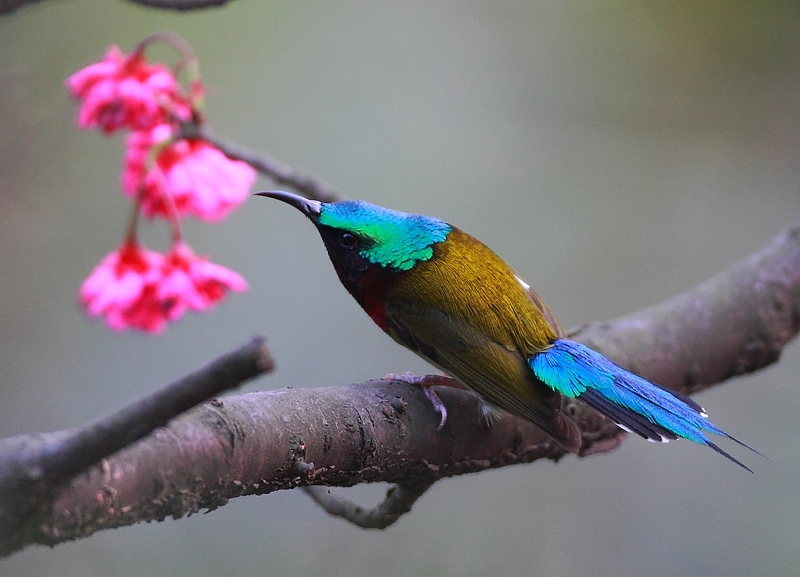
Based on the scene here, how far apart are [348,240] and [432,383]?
353 millimetres

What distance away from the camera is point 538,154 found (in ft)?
13.4

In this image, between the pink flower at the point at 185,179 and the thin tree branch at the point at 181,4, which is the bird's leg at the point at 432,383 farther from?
the thin tree branch at the point at 181,4

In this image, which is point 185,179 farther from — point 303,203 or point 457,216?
point 457,216

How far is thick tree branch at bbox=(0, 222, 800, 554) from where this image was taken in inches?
36.0

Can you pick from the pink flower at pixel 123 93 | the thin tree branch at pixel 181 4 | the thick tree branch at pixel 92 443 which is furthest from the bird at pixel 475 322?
the thick tree branch at pixel 92 443

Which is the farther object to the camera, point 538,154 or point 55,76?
point 538,154

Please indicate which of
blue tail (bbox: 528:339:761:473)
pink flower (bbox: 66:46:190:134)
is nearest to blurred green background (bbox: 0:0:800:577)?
pink flower (bbox: 66:46:190:134)

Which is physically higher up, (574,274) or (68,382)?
(574,274)

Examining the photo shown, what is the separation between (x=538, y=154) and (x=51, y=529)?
3500mm

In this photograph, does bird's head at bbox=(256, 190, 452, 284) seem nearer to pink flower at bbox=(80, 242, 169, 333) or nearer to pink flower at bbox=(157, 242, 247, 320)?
pink flower at bbox=(157, 242, 247, 320)

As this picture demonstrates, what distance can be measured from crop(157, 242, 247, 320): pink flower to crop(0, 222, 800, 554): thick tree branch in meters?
0.44

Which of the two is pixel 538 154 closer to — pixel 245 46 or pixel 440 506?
pixel 245 46

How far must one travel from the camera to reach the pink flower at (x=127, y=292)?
1.74 meters

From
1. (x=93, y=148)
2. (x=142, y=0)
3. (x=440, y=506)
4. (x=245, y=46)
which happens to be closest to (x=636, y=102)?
(x=245, y=46)
